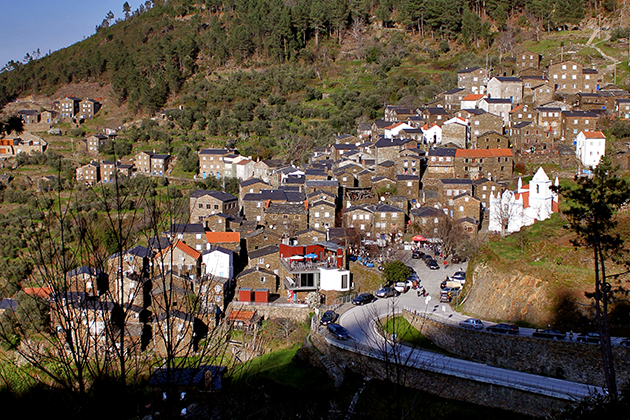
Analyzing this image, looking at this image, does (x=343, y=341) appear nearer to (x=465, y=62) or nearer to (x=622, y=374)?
(x=622, y=374)

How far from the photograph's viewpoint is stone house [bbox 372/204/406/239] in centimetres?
3103

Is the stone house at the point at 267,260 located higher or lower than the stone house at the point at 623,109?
lower

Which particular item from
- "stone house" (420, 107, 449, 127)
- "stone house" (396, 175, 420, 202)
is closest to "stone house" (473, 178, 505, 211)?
"stone house" (396, 175, 420, 202)

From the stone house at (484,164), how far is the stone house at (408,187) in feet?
9.36

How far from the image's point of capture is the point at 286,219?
3127cm

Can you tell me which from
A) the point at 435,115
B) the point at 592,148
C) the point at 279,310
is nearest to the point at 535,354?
the point at 279,310

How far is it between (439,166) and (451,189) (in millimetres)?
2944

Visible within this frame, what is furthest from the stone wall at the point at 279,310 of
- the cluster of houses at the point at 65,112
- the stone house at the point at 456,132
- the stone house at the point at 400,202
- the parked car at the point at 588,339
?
the cluster of houses at the point at 65,112

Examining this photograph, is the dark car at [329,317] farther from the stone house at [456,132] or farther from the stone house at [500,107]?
the stone house at [500,107]

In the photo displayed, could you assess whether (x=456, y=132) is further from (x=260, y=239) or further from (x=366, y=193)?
(x=260, y=239)

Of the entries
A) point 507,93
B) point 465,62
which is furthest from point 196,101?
point 507,93

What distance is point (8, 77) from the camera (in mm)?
80688

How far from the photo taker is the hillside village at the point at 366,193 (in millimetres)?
25891

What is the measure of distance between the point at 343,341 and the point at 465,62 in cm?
4006
